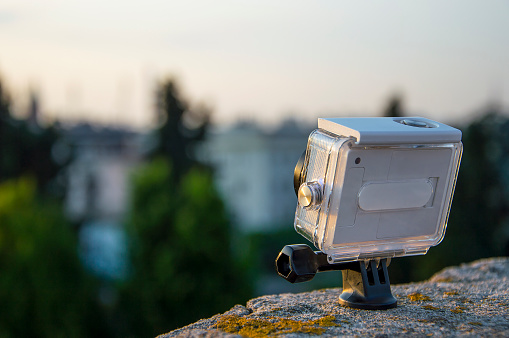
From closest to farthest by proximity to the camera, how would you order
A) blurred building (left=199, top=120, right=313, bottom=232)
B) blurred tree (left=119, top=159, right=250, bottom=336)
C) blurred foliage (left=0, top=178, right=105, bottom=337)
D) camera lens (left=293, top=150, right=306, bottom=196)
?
camera lens (left=293, top=150, right=306, bottom=196), blurred foliage (left=0, top=178, right=105, bottom=337), blurred tree (left=119, top=159, right=250, bottom=336), blurred building (left=199, top=120, right=313, bottom=232)

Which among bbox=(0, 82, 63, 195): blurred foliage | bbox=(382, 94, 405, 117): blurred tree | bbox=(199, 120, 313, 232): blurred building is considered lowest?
bbox=(199, 120, 313, 232): blurred building

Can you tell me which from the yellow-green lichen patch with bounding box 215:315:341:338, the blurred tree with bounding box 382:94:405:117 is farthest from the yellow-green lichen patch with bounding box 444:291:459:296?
the blurred tree with bounding box 382:94:405:117

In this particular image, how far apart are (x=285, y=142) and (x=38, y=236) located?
44891mm

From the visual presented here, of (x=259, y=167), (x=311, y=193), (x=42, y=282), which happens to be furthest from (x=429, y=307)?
(x=259, y=167)

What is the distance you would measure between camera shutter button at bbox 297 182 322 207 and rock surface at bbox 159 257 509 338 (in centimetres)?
57

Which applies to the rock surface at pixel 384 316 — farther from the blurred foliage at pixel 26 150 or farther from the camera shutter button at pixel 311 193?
the blurred foliage at pixel 26 150

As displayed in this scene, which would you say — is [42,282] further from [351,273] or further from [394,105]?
[394,105]

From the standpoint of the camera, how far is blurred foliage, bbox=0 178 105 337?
491 inches

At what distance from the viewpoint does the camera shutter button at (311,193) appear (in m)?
2.75

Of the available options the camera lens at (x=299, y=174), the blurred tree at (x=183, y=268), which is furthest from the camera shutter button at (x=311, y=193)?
the blurred tree at (x=183, y=268)

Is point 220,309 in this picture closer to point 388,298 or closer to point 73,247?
point 73,247

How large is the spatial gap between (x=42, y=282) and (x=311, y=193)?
11.3 m

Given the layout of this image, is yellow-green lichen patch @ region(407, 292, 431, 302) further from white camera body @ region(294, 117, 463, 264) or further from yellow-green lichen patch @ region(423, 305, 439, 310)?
white camera body @ region(294, 117, 463, 264)

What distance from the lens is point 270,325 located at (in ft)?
8.61
